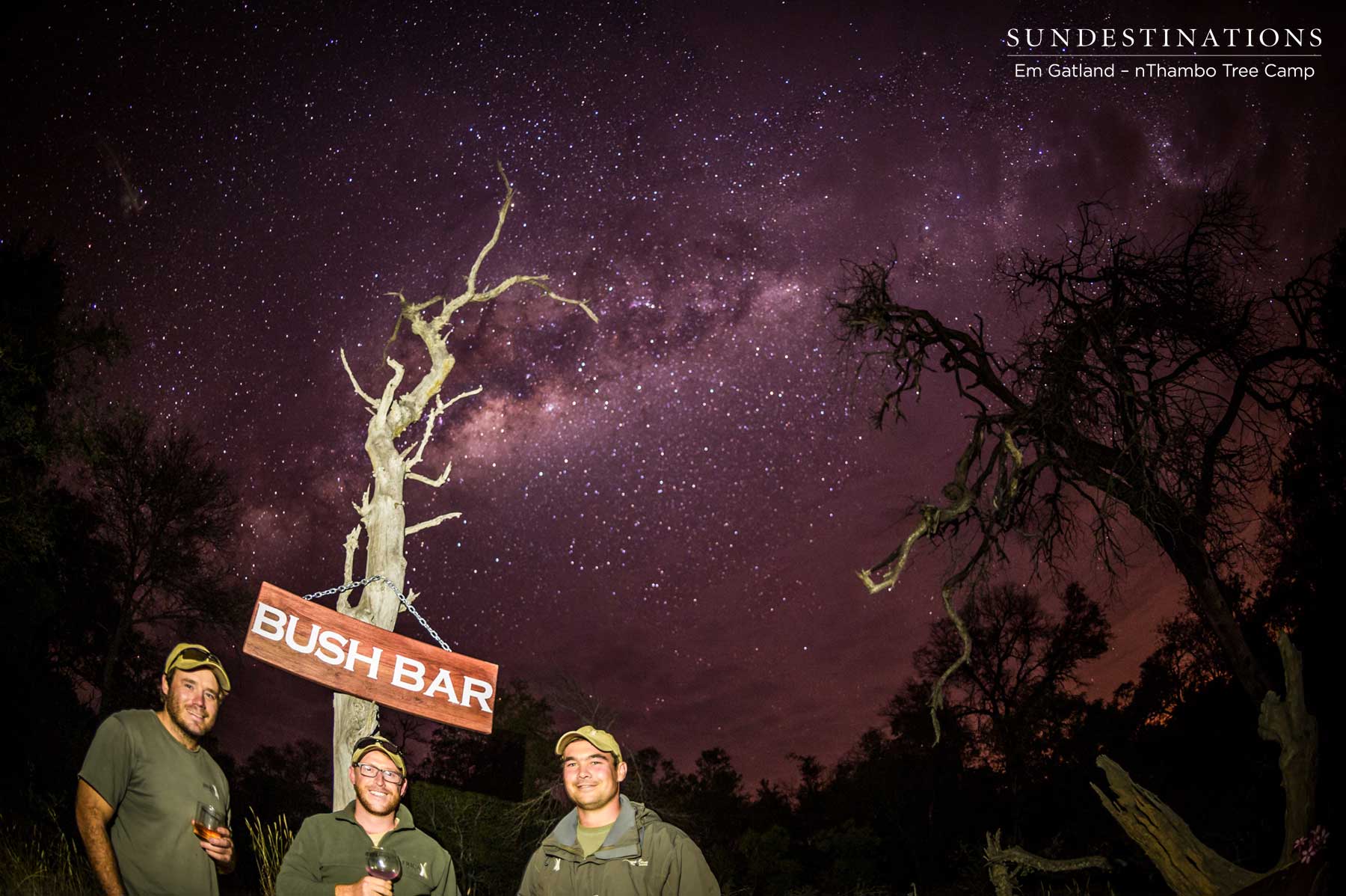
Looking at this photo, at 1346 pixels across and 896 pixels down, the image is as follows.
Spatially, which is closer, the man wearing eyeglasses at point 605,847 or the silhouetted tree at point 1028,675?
the man wearing eyeglasses at point 605,847

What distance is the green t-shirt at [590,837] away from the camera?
3.92 metres

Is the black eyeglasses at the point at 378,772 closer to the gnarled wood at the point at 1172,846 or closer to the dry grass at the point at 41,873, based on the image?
the dry grass at the point at 41,873

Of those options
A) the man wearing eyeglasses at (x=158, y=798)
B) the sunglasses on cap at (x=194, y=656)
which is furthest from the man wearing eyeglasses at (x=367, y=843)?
the sunglasses on cap at (x=194, y=656)

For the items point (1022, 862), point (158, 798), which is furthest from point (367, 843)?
point (1022, 862)

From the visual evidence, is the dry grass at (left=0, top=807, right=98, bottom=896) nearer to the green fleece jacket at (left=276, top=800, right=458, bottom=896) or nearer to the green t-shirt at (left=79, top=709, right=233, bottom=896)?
the green t-shirt at (left=79, top=709, right=233, bottom=896)

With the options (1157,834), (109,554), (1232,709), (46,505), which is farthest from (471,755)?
(1157,834)

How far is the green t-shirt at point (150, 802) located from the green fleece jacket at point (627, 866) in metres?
1.68

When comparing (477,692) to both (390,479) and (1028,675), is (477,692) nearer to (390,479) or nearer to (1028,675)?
(390,479)

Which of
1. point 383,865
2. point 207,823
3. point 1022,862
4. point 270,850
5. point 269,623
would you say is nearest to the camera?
point 383,865

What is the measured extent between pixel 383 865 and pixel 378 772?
97cm

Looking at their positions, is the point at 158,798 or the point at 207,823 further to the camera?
the point at 158,798

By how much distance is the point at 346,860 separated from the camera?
14.0 feet

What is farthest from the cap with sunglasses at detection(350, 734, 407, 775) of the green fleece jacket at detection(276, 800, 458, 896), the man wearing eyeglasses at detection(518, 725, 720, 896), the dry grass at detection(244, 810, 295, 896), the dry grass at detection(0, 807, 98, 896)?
the dry grass at detection(0, 807, 98, 896)

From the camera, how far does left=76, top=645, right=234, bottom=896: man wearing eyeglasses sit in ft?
12.5
